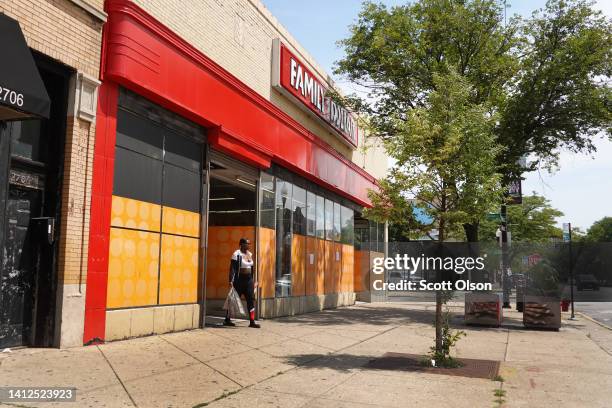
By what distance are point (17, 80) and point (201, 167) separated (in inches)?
207

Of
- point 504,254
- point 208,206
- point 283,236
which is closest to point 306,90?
point 283,236

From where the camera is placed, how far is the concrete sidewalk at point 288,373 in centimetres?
605

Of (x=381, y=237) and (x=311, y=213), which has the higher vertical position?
(x=311, y=213)

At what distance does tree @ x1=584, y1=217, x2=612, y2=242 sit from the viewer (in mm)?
106694

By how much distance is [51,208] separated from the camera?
27.1 ft

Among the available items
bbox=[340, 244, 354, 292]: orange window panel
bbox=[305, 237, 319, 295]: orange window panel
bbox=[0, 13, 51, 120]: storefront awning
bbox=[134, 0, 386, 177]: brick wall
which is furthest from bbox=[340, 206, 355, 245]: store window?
bbox=[0, 13, 51, 120]: storefront awning

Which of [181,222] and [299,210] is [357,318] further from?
[181,222]

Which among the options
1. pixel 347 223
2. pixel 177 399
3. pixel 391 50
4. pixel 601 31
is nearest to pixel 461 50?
pixel 391 50

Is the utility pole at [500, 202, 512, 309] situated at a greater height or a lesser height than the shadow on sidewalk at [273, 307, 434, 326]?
greater

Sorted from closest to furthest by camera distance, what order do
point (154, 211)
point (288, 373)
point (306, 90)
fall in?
point (288, 373) < point (154, 211) < point (306, 90)

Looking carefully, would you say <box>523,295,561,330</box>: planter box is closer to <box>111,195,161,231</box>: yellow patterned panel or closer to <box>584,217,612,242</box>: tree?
<box>111,195,161,231</box>: yellow patterned panel

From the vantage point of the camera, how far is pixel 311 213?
59.7 feet

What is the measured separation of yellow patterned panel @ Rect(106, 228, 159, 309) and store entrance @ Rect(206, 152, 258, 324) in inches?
168

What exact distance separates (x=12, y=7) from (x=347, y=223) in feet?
54.0
